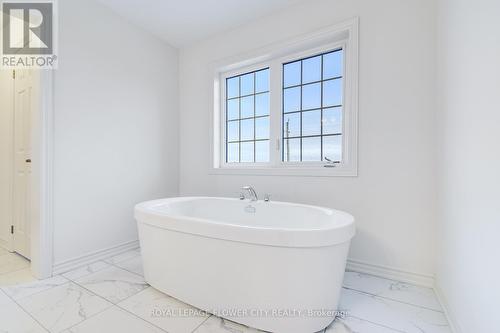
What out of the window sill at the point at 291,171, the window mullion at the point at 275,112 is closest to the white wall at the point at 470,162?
the window sill at the point at 291,171

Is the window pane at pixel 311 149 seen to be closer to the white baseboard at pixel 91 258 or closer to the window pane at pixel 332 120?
the window pane at pixel 332 120

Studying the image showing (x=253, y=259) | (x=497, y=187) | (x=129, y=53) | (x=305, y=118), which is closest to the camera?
(x=497, y=187)

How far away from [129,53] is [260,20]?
56.4 inches

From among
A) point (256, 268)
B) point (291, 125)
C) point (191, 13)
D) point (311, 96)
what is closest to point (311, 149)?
point (291, 125)

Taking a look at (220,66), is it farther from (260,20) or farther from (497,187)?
(497,187)

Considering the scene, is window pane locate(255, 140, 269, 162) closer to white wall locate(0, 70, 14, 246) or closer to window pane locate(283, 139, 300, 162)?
window pane locate(283, 139, 300, 162)

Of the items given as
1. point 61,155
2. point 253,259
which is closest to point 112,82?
point 61,155

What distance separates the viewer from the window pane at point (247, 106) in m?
2.78

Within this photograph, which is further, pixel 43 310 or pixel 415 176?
pixel 415 176

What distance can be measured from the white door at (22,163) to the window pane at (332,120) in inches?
105

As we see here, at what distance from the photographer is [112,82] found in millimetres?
2375

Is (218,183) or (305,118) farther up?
(305,118)

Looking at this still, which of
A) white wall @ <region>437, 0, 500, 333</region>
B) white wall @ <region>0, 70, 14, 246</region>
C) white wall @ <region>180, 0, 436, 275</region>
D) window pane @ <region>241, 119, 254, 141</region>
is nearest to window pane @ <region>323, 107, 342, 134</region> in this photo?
white wall @ <region>180, 0, 436, 275</region>

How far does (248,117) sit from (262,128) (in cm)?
25
